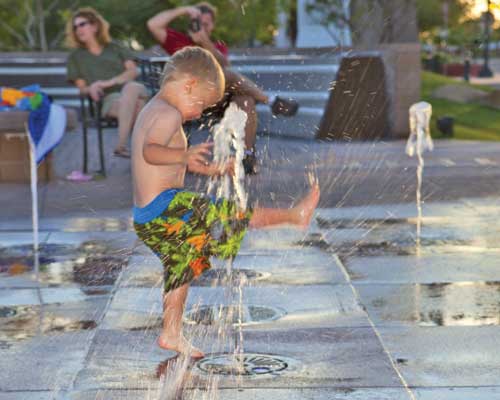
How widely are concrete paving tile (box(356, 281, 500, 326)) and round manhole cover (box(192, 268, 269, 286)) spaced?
74 cm

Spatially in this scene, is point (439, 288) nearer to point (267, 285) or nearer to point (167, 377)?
point (267, 285)

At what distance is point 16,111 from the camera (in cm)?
1162

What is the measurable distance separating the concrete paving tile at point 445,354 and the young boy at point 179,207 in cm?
79

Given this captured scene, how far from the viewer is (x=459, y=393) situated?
4.83 metres

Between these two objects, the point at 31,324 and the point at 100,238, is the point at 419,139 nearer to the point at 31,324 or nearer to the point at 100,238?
the point at 100,238

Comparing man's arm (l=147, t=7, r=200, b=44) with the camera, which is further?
man's arm (l=147, t=7, r=200, b=44)

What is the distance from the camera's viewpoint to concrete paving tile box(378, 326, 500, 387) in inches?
198

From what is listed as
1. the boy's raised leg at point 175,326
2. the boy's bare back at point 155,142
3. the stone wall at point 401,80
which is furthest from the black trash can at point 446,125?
the boy's raised leg at point 175,326

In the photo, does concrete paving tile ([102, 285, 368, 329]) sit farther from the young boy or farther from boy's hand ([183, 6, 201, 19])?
boy's hand ([183, 6, 201, 19])

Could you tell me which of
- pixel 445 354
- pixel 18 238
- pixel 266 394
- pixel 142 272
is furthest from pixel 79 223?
pixel 266 394

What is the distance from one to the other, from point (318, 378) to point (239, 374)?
354 mm

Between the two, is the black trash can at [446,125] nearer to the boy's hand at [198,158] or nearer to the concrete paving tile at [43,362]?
the concrete paving tile at [43,362]

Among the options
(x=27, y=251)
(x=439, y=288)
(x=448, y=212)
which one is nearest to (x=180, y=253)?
(x=439, y=288)

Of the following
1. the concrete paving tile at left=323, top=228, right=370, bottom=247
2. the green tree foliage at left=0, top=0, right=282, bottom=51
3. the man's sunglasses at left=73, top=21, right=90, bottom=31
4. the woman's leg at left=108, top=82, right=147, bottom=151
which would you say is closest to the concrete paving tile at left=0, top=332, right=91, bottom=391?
the concrete paving tile at left=323, top=228, right=370, bottom=247
